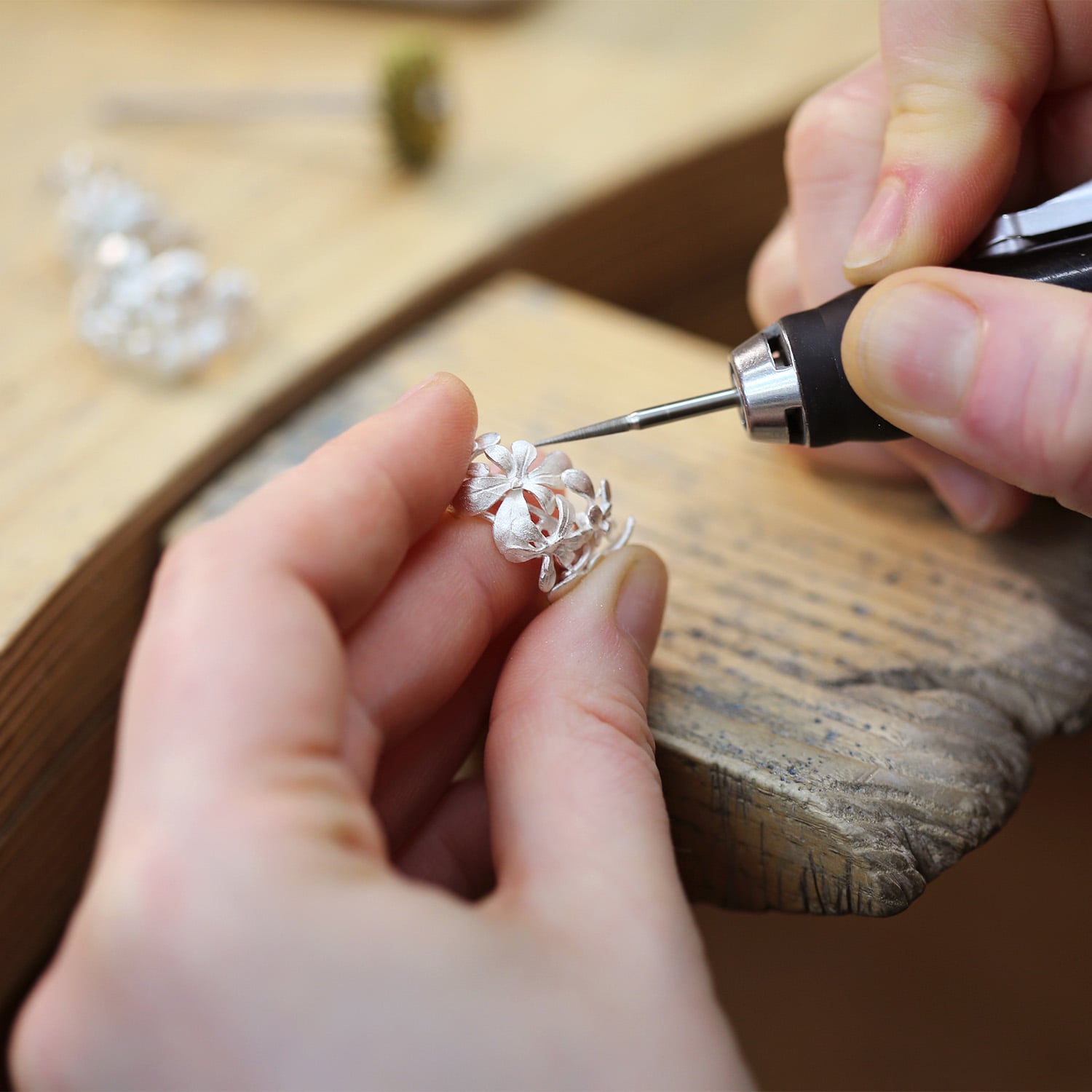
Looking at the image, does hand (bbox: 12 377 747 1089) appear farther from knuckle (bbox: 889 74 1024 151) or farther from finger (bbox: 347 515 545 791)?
knuckle (bbox: 889 74 1024 151)

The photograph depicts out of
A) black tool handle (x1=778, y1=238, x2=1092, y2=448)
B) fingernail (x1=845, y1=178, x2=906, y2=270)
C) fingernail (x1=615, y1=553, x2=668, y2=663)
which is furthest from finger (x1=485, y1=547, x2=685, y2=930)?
fingernail (x1=845, y1=178, x2=906, y2=270)

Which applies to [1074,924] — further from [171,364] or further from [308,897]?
[171,364]

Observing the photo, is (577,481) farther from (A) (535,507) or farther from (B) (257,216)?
(B) (257,216)

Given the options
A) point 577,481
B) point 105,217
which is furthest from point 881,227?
point 105,217

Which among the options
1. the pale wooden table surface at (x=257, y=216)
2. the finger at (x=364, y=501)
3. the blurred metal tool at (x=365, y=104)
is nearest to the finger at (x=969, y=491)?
the finger at (x=364, y=501)

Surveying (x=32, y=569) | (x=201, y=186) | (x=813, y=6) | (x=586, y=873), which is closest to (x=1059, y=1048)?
(x=586, y=873)

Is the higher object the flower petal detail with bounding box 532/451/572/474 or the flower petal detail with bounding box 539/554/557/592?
the flower petal detail with bounding box 532/451/572/474

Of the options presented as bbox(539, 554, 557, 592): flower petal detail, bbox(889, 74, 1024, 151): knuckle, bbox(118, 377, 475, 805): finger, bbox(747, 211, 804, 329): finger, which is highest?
bbox(889, 74, 1024, 151): knuckle
